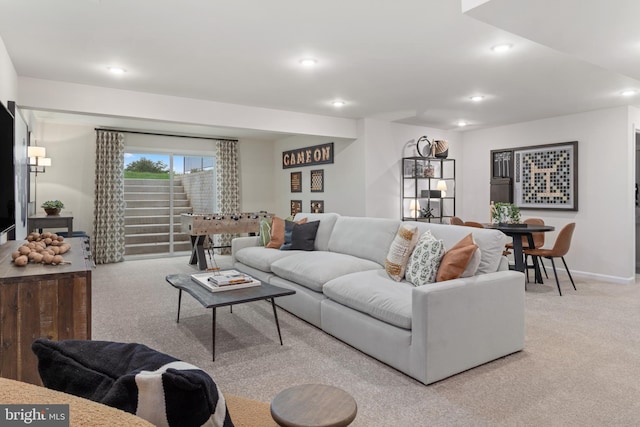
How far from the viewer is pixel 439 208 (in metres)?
7.29

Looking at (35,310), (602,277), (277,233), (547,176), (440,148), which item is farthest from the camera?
(440,148)

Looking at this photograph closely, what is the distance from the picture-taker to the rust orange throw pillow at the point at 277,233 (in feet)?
16.1

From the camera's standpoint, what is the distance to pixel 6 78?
3365 millimetres

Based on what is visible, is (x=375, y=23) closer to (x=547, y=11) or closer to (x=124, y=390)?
(x=547, y=11)

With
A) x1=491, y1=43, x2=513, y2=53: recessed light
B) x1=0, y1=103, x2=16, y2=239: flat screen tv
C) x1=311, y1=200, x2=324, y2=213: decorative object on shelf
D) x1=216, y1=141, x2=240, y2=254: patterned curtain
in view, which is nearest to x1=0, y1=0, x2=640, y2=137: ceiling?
x1=491, y1=43, x2=513, y2=53: recessed light

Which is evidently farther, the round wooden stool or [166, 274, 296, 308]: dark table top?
[166, 274, 296, 308]: dark table top

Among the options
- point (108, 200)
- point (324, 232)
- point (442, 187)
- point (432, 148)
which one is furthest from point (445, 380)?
point (108, 200)

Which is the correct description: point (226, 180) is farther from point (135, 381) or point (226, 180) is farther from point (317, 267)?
point (135, 381)

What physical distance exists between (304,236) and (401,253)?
67.6 inches

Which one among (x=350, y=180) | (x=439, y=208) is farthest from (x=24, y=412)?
(x=439, y=208)

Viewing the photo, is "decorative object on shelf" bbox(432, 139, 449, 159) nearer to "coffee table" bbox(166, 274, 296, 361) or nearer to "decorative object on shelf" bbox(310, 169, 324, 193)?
"decorative object on shelf" bbox(310, 169, 324, 193)

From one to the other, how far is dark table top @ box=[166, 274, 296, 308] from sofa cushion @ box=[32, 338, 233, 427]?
196cm

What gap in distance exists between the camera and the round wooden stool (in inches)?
45.5

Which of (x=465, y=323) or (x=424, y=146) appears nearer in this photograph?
(x=465, y=323)
